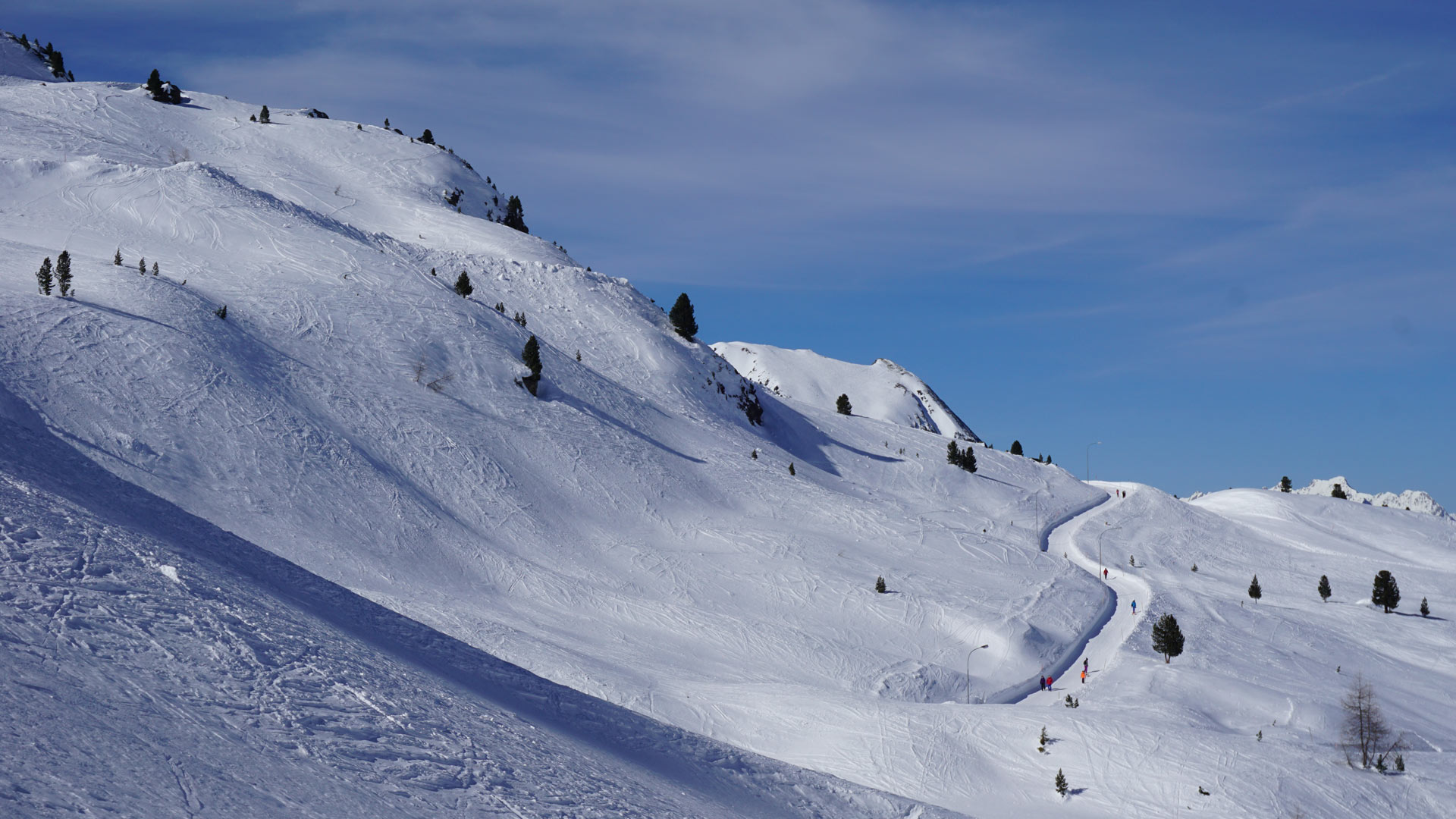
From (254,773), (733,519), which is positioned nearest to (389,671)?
(254,773)

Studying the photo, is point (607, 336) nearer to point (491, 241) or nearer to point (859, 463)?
point (491, 241)

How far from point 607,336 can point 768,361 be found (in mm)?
75512

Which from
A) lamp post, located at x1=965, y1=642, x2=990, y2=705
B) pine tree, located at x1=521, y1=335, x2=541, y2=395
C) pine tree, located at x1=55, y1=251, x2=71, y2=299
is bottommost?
lamp post, located at x1=965, y1=642, x2=990, y2=705

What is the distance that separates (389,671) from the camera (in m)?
12.8

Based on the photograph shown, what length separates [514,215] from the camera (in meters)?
83.5

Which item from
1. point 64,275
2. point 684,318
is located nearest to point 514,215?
point 684,318

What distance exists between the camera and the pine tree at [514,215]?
270 ft

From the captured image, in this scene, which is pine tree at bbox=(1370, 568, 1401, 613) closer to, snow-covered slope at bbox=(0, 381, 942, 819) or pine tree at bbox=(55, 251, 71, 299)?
snow-covered slope at bbox=(0, 381, 942, 819)

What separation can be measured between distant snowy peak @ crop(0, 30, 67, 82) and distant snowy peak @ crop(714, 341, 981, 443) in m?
81.0

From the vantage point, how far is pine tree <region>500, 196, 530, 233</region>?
82375mm

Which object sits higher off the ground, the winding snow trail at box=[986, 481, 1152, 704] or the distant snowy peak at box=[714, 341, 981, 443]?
the distant snowy peak at box=[714, 341, 981, 443]

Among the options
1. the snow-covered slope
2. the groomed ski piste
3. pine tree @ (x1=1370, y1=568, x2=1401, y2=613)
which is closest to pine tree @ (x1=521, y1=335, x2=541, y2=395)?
the groomed ski piste

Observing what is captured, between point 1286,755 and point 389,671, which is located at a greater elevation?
point 1286,755

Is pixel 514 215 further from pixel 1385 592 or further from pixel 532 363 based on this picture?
pixel 1385 592
